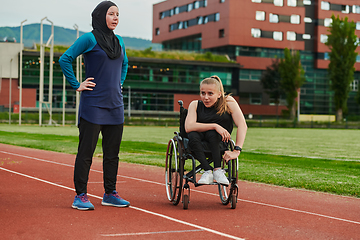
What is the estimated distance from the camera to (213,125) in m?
6.24

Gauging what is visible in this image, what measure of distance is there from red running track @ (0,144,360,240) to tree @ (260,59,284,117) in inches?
2471

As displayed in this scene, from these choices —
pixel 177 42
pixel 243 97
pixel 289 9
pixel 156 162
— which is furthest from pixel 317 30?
pixel 156 162

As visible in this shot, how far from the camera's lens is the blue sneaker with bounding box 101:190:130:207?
618 cm

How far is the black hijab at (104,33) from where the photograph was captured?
5973 millimetres

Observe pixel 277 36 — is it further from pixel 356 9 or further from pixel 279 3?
pixel 356 9

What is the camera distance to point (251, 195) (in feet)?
25.2

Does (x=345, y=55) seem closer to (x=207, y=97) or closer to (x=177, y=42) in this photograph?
(x=177, y=42)

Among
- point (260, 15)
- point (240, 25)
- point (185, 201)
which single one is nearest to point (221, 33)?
point (240, 25)

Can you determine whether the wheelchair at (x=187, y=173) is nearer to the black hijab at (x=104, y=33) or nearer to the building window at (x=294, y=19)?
the black hijab at (x=104, y=33)

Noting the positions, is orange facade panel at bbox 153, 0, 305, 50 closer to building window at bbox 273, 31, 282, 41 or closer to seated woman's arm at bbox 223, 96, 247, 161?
building window at bbox 273, 31, 282, 41

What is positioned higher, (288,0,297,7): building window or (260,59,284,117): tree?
(288,0,297,7): building window

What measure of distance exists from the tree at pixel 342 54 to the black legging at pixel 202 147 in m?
61.9

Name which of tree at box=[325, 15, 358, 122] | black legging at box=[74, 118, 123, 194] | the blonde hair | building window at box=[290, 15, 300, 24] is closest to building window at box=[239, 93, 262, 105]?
building window at box=[290, 15, 300, 24]

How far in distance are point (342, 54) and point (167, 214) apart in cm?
6348
